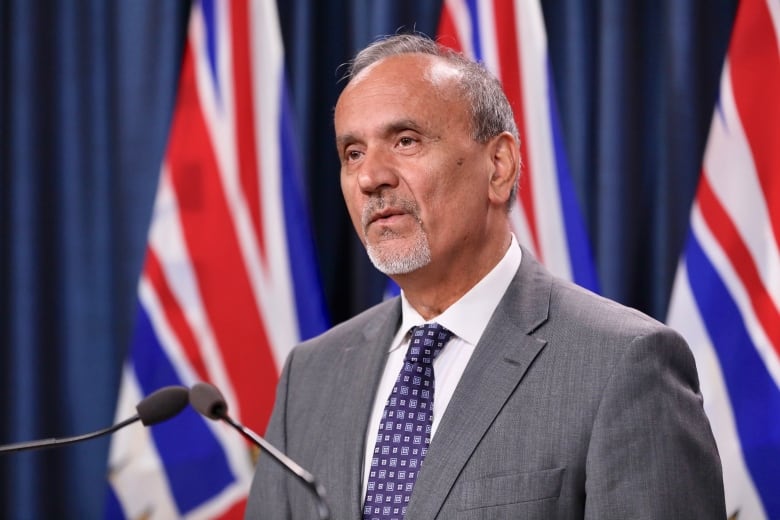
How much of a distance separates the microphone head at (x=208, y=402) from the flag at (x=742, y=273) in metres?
1.65

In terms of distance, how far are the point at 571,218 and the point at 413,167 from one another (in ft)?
3.21

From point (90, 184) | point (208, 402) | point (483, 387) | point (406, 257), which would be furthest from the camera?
point (90, 184)

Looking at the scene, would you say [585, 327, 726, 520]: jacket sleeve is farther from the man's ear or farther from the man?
the man's ear

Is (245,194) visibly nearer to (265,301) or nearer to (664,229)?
(265,301)

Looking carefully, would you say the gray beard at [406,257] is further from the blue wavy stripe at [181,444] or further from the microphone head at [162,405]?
the blue wavy stripe at [181,444]

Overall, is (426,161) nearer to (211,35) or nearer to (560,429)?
(560,429)

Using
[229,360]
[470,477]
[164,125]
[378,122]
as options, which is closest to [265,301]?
[229,360]

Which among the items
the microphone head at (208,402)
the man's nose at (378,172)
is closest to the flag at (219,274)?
the man's nose at (378,172)

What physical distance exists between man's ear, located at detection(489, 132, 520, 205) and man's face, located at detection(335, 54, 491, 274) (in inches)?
1.4

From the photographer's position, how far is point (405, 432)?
1.99 meters

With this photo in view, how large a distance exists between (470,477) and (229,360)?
4.58 ft

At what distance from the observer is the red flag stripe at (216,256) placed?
10.1ft

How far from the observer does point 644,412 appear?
178 centimetres

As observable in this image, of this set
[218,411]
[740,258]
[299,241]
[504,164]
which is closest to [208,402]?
[218,411]
